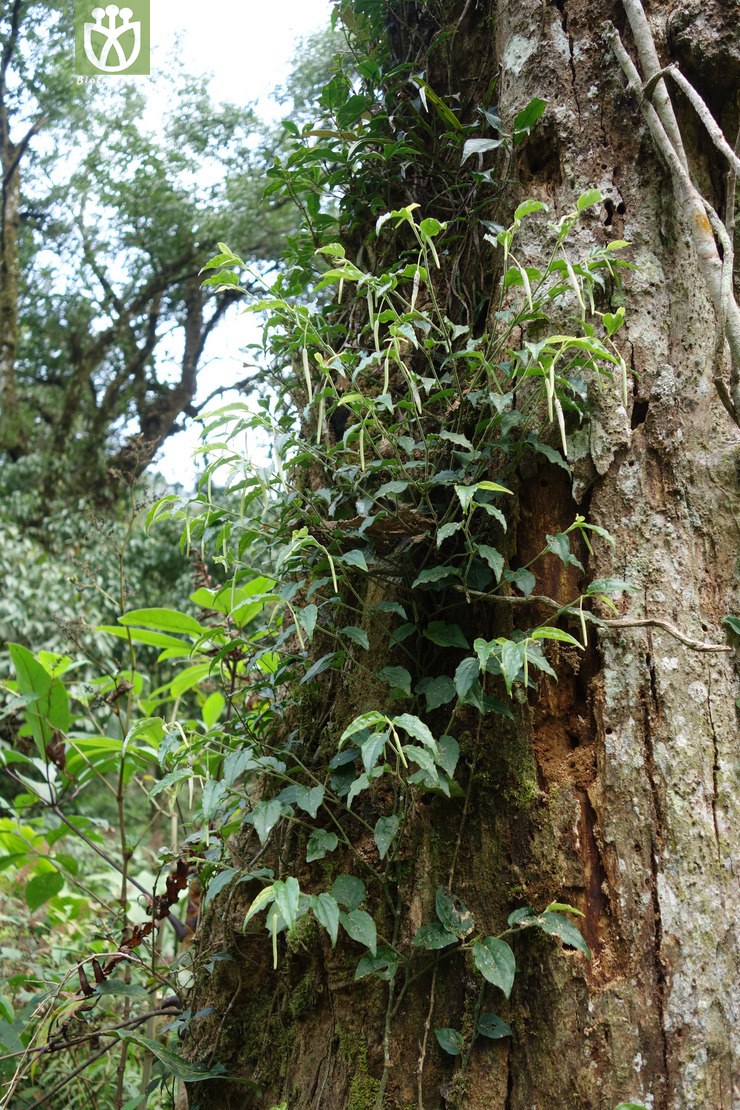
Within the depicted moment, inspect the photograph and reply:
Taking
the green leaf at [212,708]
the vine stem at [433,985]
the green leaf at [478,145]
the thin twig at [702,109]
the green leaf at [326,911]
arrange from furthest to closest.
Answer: the green leaf at [212,708]
the green leaf at [478,145]
the thin twig at [702,109]
the vine stem at [433,985]
the green leaf at [326,911]

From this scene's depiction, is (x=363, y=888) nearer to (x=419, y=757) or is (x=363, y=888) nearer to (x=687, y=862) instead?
(x=419, y=757)

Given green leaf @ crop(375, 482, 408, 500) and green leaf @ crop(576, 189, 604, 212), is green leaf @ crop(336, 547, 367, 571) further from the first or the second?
green leaf @ crop(576, 189, 604, 212)

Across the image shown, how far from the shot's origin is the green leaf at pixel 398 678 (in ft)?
4.62

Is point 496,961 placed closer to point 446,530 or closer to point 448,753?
point 448,753

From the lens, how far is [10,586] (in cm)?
532

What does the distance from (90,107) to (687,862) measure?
7876 mm

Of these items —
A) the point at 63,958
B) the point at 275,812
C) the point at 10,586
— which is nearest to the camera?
the point at 275,812

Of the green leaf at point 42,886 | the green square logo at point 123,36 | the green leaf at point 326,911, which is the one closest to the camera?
the green leaf at point 326,911

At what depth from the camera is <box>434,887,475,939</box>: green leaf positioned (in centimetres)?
130

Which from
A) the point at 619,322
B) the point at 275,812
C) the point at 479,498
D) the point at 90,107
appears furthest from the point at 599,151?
the point at 90,107

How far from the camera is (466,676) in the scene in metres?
1.27

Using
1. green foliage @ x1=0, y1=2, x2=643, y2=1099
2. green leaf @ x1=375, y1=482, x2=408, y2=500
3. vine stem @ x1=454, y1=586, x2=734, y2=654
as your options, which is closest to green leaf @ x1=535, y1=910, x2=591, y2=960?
green foliage @ x1=0, y1=2, x2=643, y2=1099

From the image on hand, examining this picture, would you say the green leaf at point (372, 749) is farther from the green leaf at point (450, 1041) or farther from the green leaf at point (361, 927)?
the green leaf at point (450, 1041)

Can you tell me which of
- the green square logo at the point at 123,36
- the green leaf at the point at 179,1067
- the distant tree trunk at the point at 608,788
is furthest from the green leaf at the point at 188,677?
the green square logo at the point at 123,36
